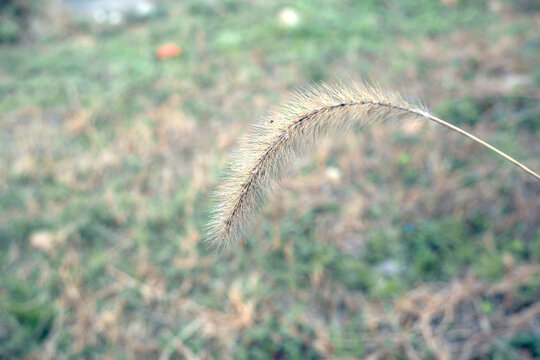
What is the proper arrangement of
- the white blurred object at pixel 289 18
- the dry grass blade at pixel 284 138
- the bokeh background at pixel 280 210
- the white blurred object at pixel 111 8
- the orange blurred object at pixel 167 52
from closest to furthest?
the dry grass blade at pixel 284 138, the bokeh background at pixel 280 210, the orange blurred object at pixel 167 52, the white blurred object at pixel 289 18, the white blurred object at pixel 111 8

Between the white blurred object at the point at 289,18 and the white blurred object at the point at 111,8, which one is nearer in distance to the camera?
the white blurred object at the point at 289,18

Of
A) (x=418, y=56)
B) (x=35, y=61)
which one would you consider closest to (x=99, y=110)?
(x=35, y=61)

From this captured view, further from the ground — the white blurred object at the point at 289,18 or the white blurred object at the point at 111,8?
the white blurred object at the point at 289,18

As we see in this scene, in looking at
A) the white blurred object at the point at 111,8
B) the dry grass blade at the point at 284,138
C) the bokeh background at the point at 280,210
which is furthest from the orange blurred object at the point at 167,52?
the dry grass blade at the point at 284,138

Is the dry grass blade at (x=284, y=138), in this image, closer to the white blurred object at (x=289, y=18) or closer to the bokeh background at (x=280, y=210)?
the bokeh background at (x=280, y=210)

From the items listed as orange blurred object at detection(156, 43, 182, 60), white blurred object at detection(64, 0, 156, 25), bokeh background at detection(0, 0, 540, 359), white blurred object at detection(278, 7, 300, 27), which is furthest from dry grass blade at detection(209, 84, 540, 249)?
white blurred object at detection(64, 0, 156, 25)

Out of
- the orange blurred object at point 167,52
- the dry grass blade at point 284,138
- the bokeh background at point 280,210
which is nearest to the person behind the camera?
the dry grass blade at point 284,138

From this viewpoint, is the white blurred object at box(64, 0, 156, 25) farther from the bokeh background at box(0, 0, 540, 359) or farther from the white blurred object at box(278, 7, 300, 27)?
the white blurred object at box(278, 7, 300, 27)
